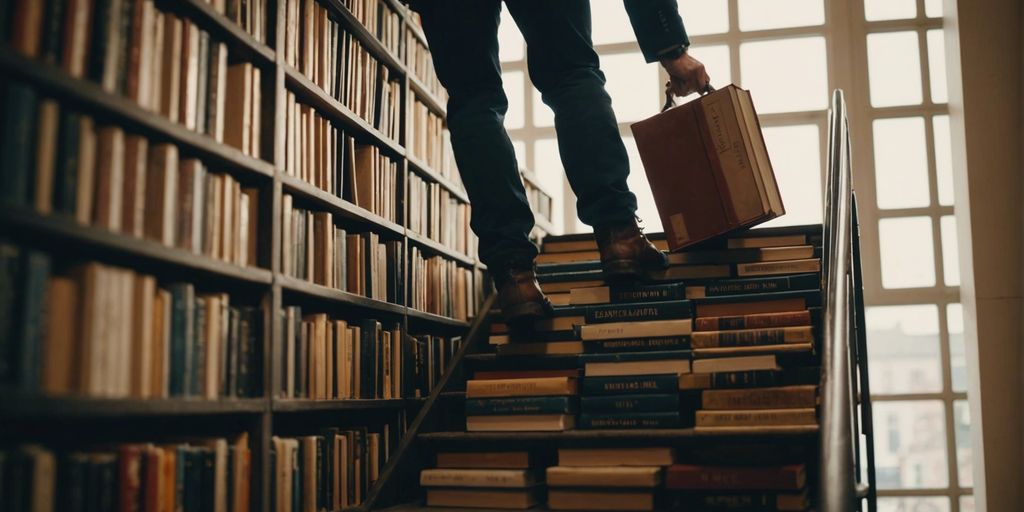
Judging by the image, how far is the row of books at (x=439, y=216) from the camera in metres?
2.71

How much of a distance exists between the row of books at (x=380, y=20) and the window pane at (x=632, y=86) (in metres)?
1.90

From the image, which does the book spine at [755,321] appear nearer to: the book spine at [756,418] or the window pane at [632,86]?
the book spine at [756,418]

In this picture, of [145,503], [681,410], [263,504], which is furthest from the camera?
[681,410]

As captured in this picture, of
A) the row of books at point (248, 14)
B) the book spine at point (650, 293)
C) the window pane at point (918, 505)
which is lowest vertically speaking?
the window pane at point (918, 505)

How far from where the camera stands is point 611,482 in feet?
5.99

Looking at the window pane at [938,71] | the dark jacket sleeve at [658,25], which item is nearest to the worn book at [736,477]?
the dark jacket sleeve at [658,25]

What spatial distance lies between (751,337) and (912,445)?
237 cm

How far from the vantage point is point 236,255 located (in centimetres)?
171

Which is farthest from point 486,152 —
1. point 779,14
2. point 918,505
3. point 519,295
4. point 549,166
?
point 918,505

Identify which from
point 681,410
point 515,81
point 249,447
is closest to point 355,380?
point 249,447

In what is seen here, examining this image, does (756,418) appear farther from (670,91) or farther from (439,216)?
(439,216)

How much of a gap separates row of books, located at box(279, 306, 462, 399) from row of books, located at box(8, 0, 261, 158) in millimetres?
406

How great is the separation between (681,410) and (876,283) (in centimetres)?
240

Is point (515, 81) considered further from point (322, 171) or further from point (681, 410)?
point (681, 410)
